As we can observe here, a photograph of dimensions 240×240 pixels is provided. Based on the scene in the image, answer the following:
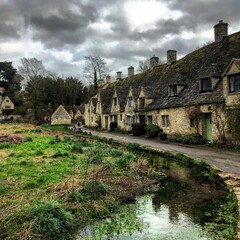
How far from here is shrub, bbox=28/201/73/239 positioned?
7219 millimetres

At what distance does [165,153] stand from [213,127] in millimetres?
5984

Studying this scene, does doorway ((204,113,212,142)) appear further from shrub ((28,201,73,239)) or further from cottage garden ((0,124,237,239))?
shrub ((28,201,73,239))

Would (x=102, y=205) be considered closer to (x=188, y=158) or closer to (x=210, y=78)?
(x=188, y=158)

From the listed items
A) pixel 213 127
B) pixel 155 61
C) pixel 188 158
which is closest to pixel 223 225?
pixel 188 158

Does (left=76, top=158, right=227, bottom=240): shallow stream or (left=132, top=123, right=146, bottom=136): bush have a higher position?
(left=132, top=123, right=146, bottom=136): bush

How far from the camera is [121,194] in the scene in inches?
411

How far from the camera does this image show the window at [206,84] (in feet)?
81.3

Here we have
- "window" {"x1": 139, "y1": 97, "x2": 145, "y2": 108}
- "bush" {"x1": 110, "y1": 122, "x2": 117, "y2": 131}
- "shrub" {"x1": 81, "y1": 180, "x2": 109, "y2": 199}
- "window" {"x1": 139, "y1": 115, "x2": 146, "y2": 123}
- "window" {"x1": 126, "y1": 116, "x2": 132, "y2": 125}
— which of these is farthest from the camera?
"bush" {"x1": 110, "y1": 122, "x2": 117, "y2": 131}

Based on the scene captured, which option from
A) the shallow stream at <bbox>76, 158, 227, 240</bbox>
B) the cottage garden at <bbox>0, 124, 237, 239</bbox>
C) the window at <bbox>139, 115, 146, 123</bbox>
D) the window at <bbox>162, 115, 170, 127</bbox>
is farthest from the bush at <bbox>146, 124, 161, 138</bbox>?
the shallow stream at <bbox>76, 158, 227, 240</bbox>

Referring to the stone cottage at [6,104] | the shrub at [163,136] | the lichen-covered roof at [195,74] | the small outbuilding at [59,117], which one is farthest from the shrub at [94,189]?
the stone cottage at [6,104]

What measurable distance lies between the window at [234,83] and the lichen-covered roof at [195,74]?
125cm

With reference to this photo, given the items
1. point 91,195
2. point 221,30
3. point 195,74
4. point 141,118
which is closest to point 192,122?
point 195,74

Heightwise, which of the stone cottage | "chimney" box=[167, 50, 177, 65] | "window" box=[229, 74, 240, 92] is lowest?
"window" box=[229, 74, 240, 92]

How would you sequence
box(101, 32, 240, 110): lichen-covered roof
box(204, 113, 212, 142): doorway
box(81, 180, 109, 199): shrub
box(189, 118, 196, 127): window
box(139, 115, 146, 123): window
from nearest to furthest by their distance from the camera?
box(81, 180, 109, 199): shrub
box(204, 113, 212, 142): doorway
box(101, 32, 240, 110): lichen-covered roof
box(189, 118, 196, 127): window
box(139, 115, 146, 123): window
